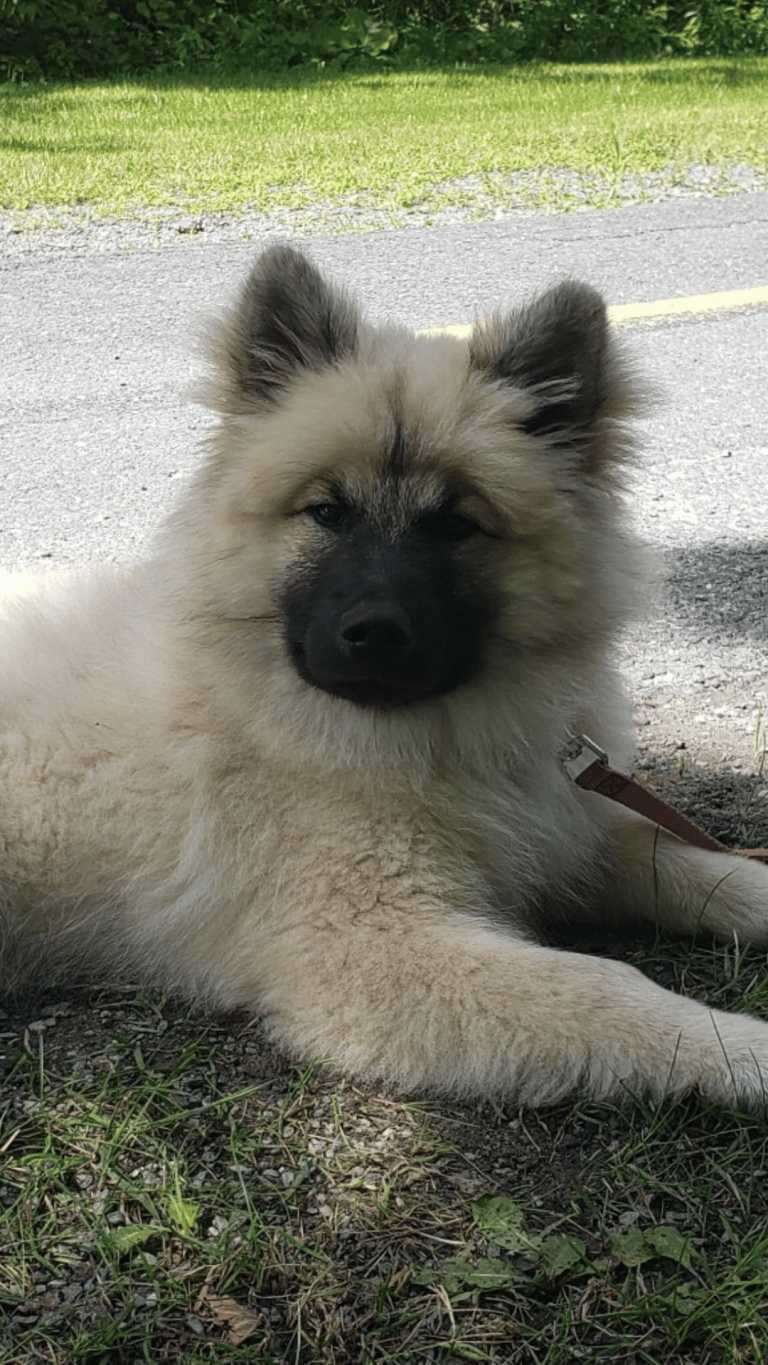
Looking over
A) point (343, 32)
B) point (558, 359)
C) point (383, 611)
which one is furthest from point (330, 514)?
point (343, 32)

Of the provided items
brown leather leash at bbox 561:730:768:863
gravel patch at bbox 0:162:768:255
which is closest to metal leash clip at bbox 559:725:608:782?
brown leather leash at bbox 561:730:768:863

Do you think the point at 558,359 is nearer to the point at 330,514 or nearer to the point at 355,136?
the point at 330,514

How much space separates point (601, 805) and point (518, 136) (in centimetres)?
833

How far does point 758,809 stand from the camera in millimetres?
3336

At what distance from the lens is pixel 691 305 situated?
6.80 metres

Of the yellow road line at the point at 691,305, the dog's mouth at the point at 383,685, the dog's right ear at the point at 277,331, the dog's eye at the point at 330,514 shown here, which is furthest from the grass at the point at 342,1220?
the yellow road line at the point at 691,305

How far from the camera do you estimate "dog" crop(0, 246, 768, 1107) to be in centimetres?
243

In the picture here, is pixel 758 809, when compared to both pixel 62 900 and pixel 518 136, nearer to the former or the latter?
pixel 62 900

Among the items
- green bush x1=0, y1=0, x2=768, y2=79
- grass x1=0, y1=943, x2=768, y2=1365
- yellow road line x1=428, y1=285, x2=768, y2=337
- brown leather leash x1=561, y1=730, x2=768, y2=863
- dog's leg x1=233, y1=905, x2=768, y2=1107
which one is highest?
green bush x1=0, y1=0, x2=768, y2=79

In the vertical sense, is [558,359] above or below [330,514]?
above

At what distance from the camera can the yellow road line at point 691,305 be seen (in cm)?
658

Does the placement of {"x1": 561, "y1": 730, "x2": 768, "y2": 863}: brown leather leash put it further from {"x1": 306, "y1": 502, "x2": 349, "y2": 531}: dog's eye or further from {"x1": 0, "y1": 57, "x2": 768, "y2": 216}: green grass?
{"x1": 0, "y1": 57, "x2": 768, "y2": 216}: green grass

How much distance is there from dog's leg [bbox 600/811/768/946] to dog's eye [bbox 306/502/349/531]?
98 centimetres

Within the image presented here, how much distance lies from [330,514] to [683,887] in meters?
1.10
